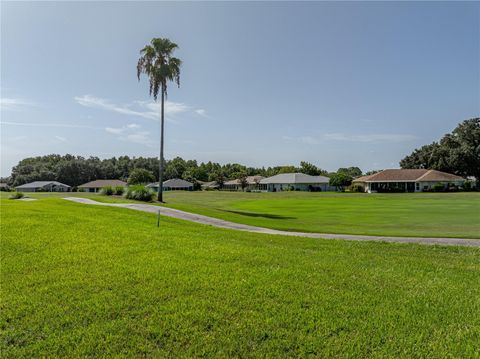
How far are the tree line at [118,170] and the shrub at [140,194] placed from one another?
70.0m

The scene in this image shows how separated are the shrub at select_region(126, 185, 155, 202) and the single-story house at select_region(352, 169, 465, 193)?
59.2m

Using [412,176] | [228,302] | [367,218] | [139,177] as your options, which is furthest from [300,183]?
[228,302]

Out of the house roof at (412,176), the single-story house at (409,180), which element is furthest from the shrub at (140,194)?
the house roof at (412,176)

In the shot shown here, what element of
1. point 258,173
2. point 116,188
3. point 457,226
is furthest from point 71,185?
point 457,226

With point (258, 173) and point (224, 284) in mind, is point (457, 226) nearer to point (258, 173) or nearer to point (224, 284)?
point (224, 284)

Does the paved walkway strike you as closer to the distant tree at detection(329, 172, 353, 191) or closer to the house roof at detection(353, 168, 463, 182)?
the house roof at detection(353, 168, 463, 182)

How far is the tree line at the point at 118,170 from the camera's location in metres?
113

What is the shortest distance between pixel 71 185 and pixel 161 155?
305ft

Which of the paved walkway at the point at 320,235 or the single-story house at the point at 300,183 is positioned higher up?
the single-story house at the point at 300,183

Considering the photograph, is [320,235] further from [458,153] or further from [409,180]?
[458,153]

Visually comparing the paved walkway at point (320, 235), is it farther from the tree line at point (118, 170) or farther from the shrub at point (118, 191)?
the tree line at point (118, 170)

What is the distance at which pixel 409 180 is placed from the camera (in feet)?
256

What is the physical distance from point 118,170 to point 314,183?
68.5 meters

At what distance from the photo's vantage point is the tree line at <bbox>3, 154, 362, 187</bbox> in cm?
11319
